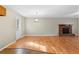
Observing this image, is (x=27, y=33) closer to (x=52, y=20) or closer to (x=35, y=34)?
(x=35, y=34)

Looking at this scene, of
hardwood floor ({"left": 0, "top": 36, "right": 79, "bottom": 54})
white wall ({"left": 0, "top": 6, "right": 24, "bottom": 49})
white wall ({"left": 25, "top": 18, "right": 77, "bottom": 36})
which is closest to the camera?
hardwood floor ({"left": 0, "top": 36, "right": 79, "bottom": 54})

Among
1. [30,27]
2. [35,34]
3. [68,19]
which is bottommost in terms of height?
[35,34]

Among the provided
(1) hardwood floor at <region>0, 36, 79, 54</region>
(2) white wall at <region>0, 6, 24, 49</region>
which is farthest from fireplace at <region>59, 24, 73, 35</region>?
(2) white wall at <region>0, 6, 24, 49</region>

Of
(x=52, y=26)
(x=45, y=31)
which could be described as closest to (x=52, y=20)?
(x=52, y=26)

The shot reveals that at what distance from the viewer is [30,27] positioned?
1190 cm

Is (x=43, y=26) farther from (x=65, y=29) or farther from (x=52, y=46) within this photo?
(x=52, y=46)

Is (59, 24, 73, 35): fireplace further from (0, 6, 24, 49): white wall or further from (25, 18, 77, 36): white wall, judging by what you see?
(0, 6, 24, 49): white wall

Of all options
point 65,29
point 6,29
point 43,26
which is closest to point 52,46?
point 6,29

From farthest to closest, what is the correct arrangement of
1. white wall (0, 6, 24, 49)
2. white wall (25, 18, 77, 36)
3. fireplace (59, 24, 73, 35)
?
fireplace (59, 24, 73, 35) < white wall (25, 18, 77, 36) < white wall (0, 6, 24, 49)

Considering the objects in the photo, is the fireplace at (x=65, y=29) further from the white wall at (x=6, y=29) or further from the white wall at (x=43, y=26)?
the white wall at (x=6, y=29)
